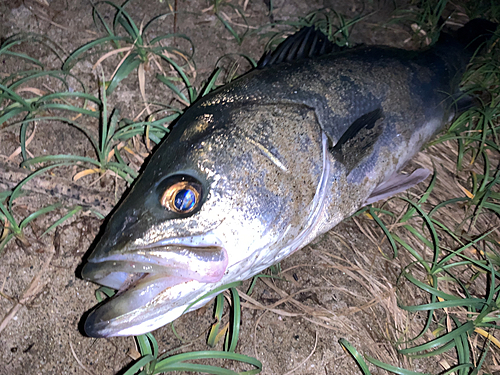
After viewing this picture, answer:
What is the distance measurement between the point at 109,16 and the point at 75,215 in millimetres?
1841

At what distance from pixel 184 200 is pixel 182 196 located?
0.07ft

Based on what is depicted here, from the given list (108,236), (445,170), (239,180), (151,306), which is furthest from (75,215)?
(445,170)

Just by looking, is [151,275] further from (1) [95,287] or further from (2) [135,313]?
(1) [95,287]

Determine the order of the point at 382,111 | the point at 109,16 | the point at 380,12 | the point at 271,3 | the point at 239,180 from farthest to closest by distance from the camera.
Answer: the point at 380,12, the point at 271,3, the point at 109,16, the point at 382,111, the point at 239,180

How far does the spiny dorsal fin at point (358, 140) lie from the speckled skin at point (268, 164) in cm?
1

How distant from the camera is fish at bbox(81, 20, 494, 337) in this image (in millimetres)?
1575

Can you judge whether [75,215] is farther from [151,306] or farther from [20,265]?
[151,306]

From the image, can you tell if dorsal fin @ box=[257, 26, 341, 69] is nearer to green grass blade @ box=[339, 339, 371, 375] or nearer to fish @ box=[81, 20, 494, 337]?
fish @ box=[81, 20, 494, 337]

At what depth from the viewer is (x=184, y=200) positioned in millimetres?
1611

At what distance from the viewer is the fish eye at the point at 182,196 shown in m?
1.61

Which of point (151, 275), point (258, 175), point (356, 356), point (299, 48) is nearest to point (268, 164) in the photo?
point (258, 175)

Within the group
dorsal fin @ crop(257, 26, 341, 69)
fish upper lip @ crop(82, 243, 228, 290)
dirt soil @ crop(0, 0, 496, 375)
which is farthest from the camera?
dorsal fin @ crop(257, 26, 341, 69)

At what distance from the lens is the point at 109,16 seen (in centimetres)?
300

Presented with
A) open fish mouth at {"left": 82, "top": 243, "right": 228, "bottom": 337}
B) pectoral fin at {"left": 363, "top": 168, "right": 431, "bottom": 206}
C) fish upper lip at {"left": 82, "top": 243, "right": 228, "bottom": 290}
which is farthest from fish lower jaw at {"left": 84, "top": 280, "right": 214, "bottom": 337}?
pectoral fin at {"left": 363, "top": 168, "right": 431, "bottom": 206}
